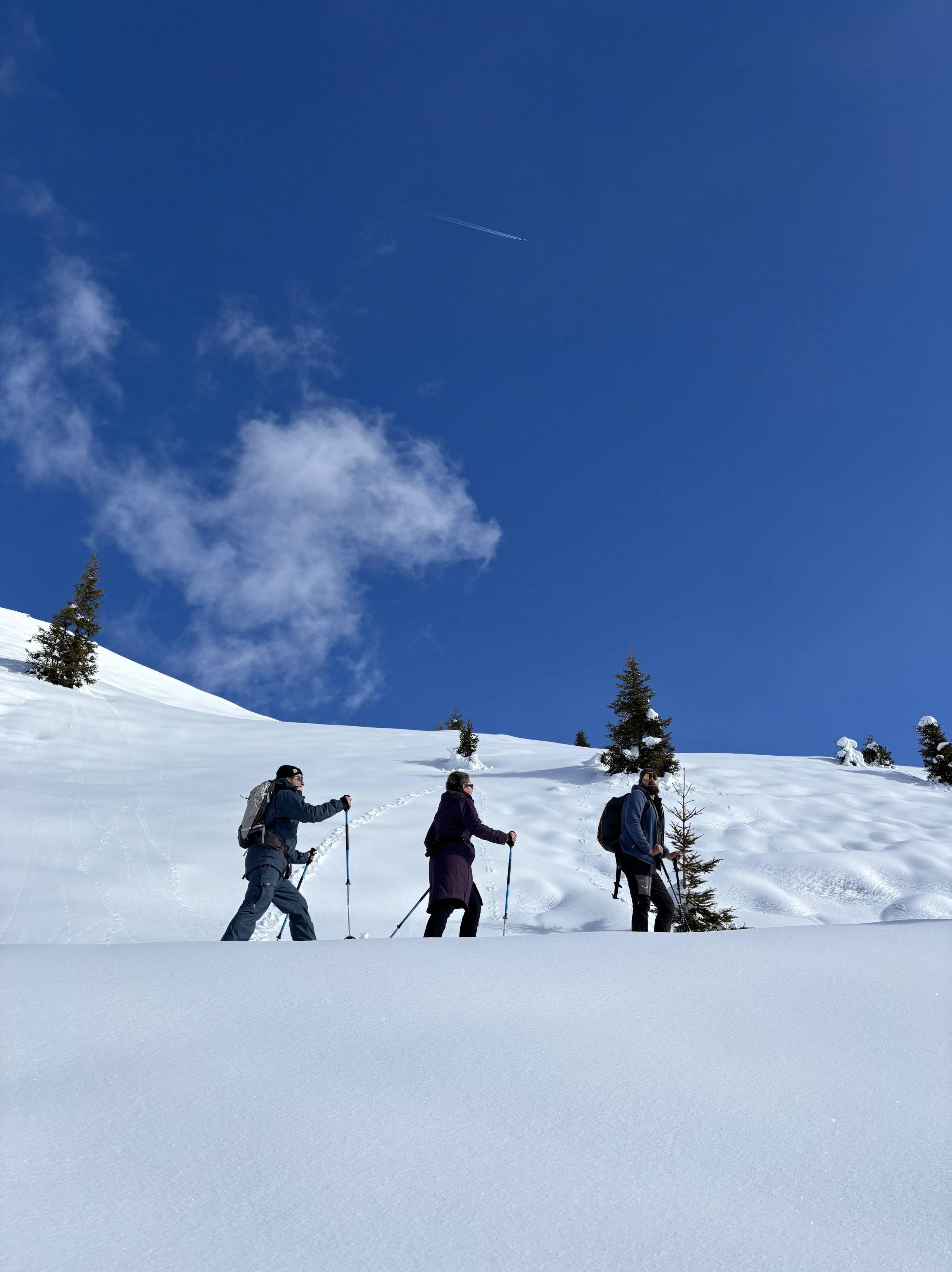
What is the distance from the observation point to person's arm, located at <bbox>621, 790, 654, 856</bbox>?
22.5ft

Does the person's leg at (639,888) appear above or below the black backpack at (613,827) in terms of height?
below

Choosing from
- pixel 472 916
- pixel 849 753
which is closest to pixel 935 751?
pixel 849 753

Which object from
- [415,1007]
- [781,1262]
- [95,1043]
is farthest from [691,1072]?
[95,1043]

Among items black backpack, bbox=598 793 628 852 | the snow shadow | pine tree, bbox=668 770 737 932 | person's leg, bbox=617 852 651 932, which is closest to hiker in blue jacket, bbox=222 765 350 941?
black backpack, bbox=598 793 628 852

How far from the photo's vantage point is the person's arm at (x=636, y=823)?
6.87 m

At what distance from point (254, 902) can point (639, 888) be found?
3462 millimetres

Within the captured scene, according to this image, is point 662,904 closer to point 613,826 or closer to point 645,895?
point 645,895

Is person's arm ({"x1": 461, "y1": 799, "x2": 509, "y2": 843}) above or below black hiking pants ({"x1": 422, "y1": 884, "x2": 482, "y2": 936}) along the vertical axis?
above

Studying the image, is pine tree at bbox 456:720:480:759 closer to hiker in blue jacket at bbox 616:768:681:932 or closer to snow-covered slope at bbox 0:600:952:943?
snow-covered slope at bbox 0:600:952:943

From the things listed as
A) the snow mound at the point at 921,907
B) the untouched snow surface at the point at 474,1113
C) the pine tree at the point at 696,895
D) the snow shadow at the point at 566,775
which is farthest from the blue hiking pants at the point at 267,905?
the snow shadow at the point at 566,775

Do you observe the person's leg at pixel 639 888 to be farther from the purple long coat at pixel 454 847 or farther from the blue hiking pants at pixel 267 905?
the blue hiking pants at pixel 267 905

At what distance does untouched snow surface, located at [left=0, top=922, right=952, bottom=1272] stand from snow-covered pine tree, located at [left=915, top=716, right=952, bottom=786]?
27.0 m

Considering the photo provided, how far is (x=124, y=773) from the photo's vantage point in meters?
18.9

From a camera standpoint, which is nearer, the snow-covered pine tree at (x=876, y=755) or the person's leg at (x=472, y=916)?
the person's leg at (x=472, y=916)
